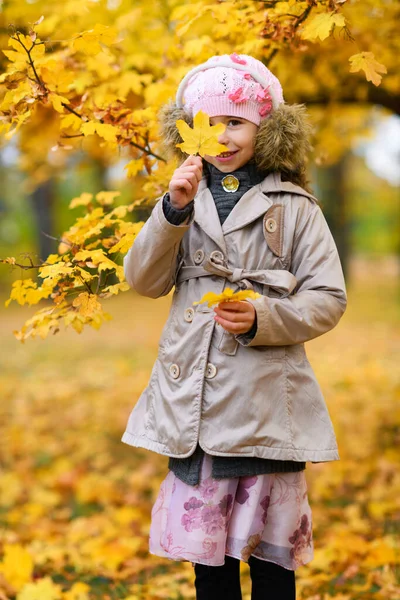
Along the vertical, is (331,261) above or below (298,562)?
above

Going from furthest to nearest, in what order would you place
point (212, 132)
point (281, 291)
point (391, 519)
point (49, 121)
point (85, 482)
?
point (49, 121)
point (85, 482)
point (391, 519)
point (281, 291)
point (212, 132)

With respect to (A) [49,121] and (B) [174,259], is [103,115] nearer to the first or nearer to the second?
(B) [174,259]

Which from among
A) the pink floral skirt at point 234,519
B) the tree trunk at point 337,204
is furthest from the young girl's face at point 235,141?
the tree trunk at point 337,204

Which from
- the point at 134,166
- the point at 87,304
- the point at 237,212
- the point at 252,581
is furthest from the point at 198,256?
the point at 252,581

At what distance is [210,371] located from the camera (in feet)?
6.37

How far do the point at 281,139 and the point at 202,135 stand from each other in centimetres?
30

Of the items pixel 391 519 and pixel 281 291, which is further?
pixel 391 519

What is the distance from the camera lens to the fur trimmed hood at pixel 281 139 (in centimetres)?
201

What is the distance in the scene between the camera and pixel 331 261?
1.99 metres

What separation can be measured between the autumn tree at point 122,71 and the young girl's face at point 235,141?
0.35 m

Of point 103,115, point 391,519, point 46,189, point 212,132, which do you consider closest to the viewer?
point 212,132

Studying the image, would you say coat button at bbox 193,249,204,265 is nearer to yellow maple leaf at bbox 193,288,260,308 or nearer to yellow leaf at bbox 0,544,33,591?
yellow maple leaf at bbox 193,288,260,308

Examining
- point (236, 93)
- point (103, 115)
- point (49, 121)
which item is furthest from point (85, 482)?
point (236, 93)

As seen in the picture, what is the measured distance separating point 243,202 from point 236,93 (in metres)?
0.30
